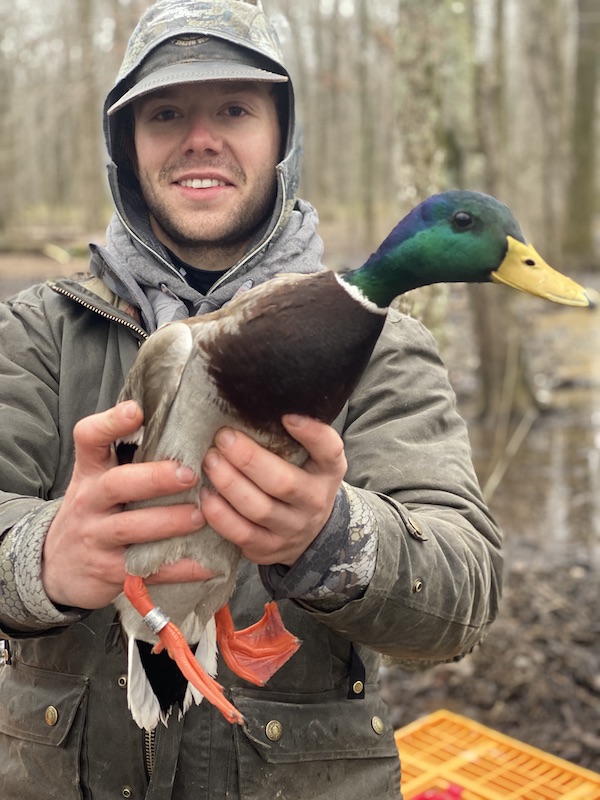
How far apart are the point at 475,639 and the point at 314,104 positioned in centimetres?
3544

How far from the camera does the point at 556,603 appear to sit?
533 centimetres

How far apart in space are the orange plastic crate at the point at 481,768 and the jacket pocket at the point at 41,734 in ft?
4.03

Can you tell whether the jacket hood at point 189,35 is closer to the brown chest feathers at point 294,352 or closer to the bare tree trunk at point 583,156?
the brown chest feathers at point 294,352

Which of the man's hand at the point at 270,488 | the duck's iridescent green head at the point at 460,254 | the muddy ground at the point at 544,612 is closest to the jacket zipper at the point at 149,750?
the man's hand at the point at 270,488

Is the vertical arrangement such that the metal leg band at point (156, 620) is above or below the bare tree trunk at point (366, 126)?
above

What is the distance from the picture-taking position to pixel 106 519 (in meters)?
1.89

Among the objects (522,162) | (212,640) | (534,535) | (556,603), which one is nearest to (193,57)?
(212,640)

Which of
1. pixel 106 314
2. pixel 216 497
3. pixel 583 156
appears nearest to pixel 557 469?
pixel 106 314

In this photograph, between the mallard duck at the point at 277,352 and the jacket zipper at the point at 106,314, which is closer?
the mallard duck at the point at 277,352

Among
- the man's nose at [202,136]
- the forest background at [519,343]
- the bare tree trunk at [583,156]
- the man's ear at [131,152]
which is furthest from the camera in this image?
the bare tree trunk at [583,156]

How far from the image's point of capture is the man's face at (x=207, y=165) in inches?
113

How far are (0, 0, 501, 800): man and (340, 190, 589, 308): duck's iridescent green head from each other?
357mm

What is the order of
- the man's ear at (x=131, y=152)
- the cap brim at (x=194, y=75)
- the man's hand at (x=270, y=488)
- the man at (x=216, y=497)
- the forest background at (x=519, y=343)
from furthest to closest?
the forest background at (x=519, y=343) → the man's ear at (x=131, y=152) → the cap brim at (x=194, y=75) → the man at (x=216, y=497) → the man's hand at (x=270, y=488)

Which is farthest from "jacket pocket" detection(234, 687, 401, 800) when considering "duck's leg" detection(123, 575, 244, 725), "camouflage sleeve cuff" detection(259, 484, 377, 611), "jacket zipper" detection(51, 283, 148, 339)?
"jacket zipper" detection(51, 283, 148, 339)
